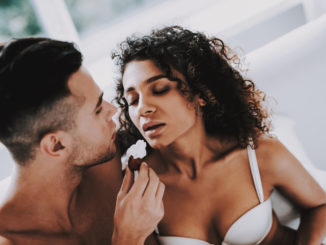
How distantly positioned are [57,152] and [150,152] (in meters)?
0.45

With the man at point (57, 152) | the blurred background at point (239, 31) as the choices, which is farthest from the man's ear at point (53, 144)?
the blurred background at point (239, 31)

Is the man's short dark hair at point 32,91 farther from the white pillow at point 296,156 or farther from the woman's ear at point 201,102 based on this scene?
the white pillow at point 296,156

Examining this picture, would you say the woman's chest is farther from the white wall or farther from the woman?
the white wall

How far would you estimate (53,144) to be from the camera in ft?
3.22

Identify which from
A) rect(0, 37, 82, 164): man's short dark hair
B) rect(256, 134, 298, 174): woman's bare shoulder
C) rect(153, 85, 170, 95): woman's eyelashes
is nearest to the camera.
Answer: rect(0, 37, 82, 164): man's short dark hair

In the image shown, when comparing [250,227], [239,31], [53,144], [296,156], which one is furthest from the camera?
[239,31]

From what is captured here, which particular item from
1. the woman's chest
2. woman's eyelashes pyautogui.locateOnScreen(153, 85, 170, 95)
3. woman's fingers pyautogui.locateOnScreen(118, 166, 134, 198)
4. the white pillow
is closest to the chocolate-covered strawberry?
woman's fingers pyautogui.locateOnScreen(118, 166, 134, 198)

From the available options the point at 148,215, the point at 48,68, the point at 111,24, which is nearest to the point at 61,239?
the point at 148,215

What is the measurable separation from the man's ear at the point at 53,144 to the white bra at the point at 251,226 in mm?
498

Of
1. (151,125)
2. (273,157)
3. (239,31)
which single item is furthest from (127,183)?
(239,31)

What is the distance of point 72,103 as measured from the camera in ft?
3.15

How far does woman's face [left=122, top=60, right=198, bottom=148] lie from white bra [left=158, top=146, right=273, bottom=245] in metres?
0.32

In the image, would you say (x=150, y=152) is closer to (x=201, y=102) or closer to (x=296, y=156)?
(x=201, y=102)

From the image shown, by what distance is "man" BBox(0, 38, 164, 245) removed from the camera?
88 cm
